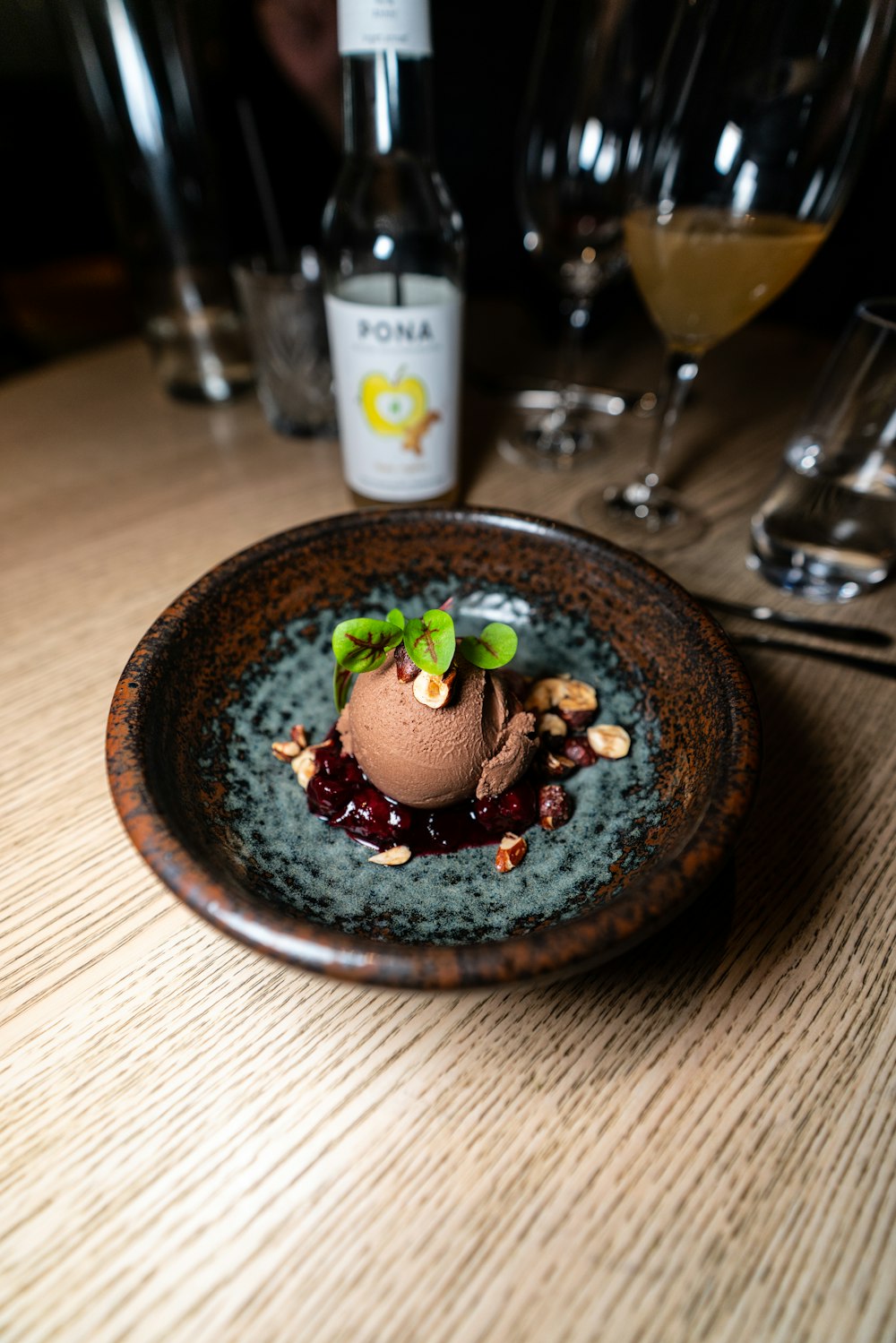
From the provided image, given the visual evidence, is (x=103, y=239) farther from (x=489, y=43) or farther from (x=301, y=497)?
(x=301, y=497)

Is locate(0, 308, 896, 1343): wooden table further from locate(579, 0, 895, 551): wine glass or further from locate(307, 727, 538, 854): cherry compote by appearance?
locate(579, 0, 895, 551): wine glass

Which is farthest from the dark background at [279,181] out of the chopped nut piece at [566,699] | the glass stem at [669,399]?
the chopped nut piece at [566,699]

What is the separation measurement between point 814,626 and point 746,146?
1.26ft

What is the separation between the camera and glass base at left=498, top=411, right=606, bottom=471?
35.2 inches

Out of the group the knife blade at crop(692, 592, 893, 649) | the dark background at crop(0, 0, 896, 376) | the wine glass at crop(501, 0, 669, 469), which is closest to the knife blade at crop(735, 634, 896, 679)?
the knife blade at crop(692, 592, 893, 649)

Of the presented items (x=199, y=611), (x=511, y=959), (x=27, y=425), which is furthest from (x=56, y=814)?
(x=27, y=425)

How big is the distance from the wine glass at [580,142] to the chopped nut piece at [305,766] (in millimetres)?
535

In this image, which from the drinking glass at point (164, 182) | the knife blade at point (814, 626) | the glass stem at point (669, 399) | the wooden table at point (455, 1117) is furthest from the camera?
the drinking glass at point (164, 182)

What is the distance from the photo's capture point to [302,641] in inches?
22.0

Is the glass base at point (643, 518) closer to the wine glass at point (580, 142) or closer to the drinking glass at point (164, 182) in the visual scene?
the wine glass at point (580, 142)

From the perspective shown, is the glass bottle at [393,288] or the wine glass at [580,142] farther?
the wine glass at [580,142]

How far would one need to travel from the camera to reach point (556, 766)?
0.48m

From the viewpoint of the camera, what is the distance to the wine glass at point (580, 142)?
0.73 meters

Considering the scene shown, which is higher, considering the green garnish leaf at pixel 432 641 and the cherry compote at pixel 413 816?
the green garnish leaf at pixel 432 641
